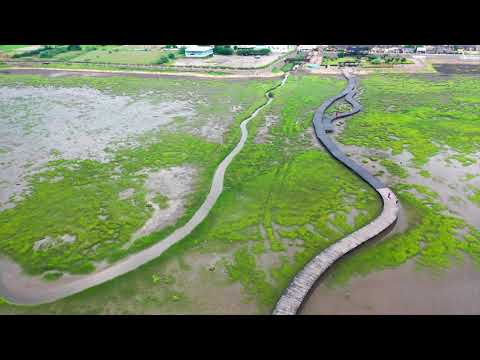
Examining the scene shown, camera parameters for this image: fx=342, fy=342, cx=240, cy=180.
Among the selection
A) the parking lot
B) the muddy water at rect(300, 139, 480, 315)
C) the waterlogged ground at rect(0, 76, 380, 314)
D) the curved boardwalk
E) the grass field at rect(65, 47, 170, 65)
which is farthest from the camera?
the grass field at rect(65, 47, 170, 65)

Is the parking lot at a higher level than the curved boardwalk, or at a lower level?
higher

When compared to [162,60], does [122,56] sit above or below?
above

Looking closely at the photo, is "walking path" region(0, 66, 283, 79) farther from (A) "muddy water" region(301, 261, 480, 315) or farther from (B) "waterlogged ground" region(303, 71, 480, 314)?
Result: (A) "muddy water" region(301, 261, 480, 315)

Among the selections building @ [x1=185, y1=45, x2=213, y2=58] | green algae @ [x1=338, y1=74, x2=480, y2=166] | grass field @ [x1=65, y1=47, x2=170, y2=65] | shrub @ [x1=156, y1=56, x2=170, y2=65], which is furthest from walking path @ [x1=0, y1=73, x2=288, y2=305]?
building @ [x1=185, y1=45, x2=213, y2=58]

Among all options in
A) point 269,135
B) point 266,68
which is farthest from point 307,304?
point 266,68

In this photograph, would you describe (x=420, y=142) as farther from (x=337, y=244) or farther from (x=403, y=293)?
(x=403, y=293)

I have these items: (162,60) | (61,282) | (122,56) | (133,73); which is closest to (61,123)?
(133,73)
